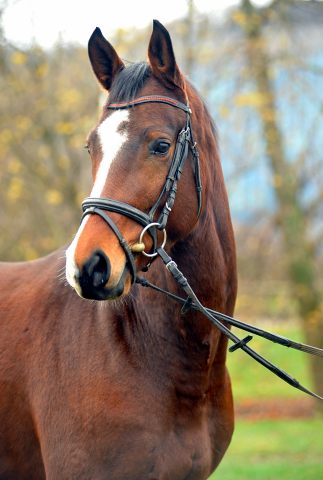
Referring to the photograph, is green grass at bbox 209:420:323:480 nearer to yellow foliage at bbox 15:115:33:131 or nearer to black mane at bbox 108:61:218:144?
black mane at bbox 108:61:218:144

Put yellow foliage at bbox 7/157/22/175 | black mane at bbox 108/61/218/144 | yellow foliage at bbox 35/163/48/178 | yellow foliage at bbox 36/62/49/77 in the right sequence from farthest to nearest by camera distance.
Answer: yellow foliage at bbox 7/157/22/175, yellow foliage at bbox 35/163/48/178, yellow foliage at bbox 36/62/49/77, black mane at bbox 108/61/218/144

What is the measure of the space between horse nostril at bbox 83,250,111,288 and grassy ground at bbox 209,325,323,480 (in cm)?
Answer: 546

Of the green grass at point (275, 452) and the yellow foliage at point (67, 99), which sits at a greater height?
the yellow foliage at point (67, 99)

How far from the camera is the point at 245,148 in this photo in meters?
9.80

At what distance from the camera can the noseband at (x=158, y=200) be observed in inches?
88.7

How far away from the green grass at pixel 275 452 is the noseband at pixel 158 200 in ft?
17.5

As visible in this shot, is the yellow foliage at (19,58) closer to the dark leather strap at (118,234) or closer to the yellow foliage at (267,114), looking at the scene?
the yellow foliage at (267,114)

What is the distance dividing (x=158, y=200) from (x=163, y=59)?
2.67ft

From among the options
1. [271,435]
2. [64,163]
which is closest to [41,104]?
[64,163]

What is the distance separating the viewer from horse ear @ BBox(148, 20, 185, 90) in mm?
2518

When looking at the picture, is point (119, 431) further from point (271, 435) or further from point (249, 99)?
point (271, 435)

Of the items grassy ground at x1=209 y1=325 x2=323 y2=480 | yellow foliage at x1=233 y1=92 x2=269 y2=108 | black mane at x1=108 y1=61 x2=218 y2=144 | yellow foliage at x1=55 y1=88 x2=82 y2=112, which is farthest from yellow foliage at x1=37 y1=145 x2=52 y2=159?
black mane at x1=108 y1=61 x2=218 y2=144

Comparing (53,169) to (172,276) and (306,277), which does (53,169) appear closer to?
(306,277)

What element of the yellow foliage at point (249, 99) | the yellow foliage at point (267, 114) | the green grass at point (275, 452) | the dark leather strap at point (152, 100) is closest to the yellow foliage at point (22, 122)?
the yellow foliage at point (249, 99)
